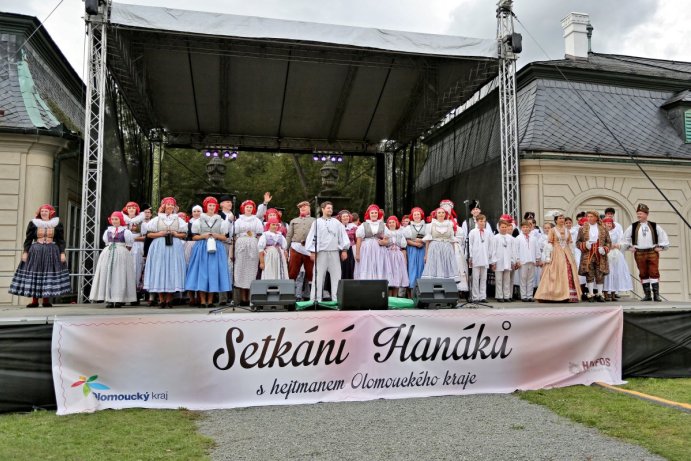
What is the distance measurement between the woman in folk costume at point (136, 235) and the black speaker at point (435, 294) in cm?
425

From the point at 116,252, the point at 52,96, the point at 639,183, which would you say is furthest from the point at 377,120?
the point at 116,252

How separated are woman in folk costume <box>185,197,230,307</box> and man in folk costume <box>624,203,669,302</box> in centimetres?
647

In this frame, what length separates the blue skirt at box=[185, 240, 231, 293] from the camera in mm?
7223

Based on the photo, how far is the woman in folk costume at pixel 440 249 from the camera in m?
8.11

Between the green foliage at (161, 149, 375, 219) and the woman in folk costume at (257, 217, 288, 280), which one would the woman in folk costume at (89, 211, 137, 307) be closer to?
the woman in folk costume at (257, 217, 288, 280)

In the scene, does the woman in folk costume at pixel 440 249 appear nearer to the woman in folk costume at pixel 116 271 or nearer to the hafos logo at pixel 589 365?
the hafos logo at pixel 589 365

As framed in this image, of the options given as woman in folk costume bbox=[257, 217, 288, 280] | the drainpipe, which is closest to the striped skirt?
woman in folk costume bbox=[257, 217, 288, 280]

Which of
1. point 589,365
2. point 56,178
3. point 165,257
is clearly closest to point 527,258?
point 589,365

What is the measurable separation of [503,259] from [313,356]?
15.1ft

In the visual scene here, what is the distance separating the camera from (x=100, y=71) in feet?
27.0

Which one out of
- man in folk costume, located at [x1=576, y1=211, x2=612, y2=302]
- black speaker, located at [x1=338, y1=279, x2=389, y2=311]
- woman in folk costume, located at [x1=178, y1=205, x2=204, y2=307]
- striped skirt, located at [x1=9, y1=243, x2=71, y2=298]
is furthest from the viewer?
man in folk costume, located at [x1=576, y1=211, x2=612, y2=302]

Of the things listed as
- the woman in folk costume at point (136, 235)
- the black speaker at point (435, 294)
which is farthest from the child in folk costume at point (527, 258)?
the woman in folk costume at point (136, 235)

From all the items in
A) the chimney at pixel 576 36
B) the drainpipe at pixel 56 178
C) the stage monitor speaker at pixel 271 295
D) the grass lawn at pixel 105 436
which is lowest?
the grass lawn at pixel 105 436

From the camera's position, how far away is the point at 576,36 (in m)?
15.2
